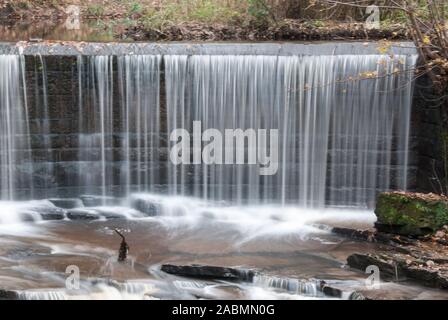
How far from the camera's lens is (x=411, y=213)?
28.3 feet

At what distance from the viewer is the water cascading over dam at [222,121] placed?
36.1 ft

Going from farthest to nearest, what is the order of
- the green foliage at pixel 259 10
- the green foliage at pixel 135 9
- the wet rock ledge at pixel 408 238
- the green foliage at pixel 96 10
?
the green foliage at pixel 96 10, the green foliage at pixel 135 9, the green foliage at pixel 259 10, the wet rock ledge at pixel 408 238

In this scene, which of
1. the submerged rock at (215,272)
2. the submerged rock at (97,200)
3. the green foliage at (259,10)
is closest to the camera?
the submerged rock at (215,272)

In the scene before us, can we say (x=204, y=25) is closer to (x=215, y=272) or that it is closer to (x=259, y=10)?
(x=259, y=10)

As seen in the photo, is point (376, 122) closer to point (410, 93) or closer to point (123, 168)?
point (410, 93)

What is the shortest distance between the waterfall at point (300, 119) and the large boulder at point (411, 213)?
220 centimetres

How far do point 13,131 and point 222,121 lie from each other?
358cm

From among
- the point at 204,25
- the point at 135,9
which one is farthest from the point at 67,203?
the point at 135,9

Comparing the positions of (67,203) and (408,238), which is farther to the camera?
(67,203)

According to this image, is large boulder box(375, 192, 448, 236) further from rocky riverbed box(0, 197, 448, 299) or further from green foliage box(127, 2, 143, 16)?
green foliage box(127, 2, 143, 16)

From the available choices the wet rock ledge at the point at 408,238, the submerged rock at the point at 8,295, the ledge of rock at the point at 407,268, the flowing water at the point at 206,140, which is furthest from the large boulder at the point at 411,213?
the submerged rock at the point at 8,295

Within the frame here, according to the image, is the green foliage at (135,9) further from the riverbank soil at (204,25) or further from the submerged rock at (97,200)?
the submerged rock at (97,200)

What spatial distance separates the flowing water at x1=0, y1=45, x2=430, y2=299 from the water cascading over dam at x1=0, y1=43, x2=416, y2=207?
0.06 feet

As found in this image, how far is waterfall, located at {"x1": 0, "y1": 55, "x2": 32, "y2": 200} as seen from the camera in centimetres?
1085
